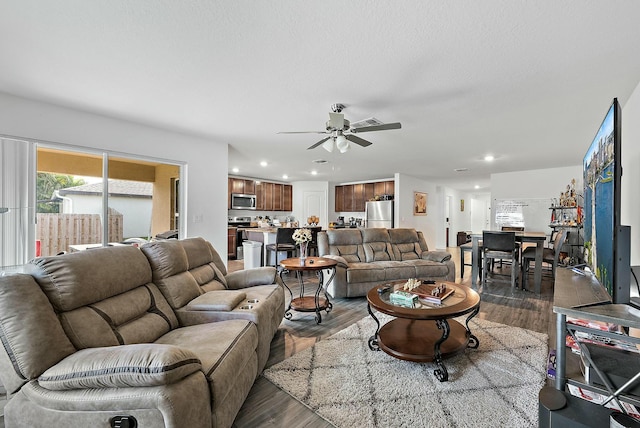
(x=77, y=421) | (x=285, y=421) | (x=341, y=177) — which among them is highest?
(x=341, y=177)

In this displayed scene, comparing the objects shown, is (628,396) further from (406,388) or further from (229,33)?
(229,33)

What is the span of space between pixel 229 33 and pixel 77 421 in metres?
2.19

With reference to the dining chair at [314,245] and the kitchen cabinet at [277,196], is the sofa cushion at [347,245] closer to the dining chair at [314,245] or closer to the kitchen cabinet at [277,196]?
the dining chair at [314,245]

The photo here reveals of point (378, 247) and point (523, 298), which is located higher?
point (378, 247)

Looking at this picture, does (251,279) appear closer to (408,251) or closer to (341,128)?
(341,128)

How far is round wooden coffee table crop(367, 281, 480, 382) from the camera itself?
2.10 m

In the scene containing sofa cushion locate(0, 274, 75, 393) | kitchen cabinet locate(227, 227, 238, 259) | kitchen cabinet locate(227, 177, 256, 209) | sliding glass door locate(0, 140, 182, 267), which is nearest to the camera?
sofa cushion locate(0, 274, 75, 393)

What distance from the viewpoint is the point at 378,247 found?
16.1 ft

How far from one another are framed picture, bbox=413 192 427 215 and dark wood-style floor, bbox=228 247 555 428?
3.25 meters

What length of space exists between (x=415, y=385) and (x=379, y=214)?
20.6ft

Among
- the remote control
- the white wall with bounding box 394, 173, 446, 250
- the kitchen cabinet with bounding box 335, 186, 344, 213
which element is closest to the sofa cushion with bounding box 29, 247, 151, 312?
the remote control

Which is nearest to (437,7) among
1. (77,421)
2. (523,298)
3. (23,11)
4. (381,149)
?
(23,11)

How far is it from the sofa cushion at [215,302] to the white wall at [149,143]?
2.20m

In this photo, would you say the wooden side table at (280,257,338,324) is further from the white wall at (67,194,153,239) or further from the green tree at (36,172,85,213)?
the green tree at (36,172,85,213)
